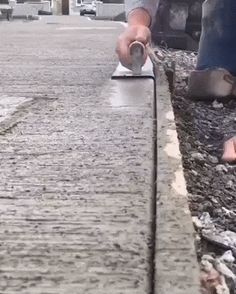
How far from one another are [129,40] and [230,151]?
4.32ft

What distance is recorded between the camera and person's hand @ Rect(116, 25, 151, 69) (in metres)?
3.97

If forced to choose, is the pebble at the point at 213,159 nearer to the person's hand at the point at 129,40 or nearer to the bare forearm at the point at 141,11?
the person's hand at the point at 129,40

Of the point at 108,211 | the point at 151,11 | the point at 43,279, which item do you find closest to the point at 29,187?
the point at 108,211

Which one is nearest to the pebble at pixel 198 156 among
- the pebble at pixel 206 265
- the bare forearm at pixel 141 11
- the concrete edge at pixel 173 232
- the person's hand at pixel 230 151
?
the person's hand at pixel 230 151

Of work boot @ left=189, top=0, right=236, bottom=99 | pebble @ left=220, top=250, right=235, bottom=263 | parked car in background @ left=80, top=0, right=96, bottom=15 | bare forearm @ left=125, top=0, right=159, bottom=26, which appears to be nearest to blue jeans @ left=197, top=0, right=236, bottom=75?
work boot @ left=189, top=0, right=236, bottom=99

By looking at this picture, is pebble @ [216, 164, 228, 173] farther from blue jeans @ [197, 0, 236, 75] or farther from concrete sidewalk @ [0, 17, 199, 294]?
blue jeans @ [197, 0, 236, 75]

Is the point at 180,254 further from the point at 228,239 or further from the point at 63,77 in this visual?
the point at 63,77

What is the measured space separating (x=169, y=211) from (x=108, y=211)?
0.17m

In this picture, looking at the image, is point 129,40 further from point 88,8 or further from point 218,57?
point 88,8

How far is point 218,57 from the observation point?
4.16 m

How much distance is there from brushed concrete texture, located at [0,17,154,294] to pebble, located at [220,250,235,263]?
0.84 feet

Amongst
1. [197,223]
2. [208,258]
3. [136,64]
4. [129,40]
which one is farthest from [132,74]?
[208,258]

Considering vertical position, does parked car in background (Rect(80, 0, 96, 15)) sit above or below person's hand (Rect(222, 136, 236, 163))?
below

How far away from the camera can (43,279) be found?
135 centimetres
